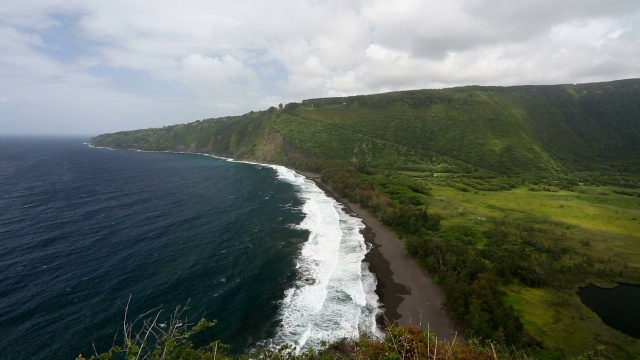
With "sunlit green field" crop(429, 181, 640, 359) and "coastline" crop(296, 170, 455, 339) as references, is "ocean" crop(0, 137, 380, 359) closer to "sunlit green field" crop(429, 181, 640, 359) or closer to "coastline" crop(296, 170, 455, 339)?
"coastline" crop(296, 170, 455, 339)

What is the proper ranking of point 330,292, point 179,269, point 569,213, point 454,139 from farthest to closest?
1. point 454,139
2. point 569,213
3. point 179,269
4. point 330,292

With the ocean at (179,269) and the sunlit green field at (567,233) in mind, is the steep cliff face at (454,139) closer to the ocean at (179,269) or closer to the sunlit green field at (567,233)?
the sunlit green field at (567,233)

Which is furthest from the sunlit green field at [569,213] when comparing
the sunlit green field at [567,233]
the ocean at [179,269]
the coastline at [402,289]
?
the ocean at [179,269]

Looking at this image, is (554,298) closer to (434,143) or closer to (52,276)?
(52,276)

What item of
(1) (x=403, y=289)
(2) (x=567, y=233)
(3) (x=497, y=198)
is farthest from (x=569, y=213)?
(1) (x=403, y=289)

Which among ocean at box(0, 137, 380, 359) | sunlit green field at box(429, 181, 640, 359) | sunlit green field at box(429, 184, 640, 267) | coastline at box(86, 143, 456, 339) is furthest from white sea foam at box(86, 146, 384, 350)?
sunlit green field at box(429, 184, 640, 267)

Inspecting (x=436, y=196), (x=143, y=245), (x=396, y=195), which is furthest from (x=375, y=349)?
(x=436, y=196)

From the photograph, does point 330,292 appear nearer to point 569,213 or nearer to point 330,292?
point 330,292
